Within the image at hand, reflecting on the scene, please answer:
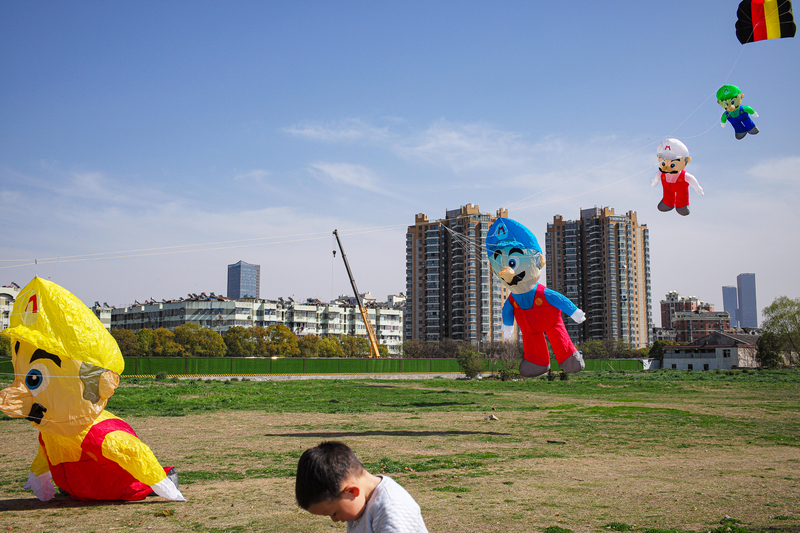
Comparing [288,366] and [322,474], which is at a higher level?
[322,474]

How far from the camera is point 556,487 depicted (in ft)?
34.3

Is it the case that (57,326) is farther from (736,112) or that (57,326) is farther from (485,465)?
A: (736,112)

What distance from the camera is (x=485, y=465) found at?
12.8 metres

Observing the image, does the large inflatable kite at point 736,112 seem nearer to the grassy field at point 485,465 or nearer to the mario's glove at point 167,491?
the grassy field at point 485,465

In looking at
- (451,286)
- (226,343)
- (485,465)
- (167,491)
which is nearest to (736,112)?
(485,465)

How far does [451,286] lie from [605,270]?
Result: 30.5m

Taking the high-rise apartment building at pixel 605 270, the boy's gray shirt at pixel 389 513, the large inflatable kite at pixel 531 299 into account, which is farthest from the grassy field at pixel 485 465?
the high-rise apartment building at pixel 605 270

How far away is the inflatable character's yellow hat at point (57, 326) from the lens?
30.0 ft

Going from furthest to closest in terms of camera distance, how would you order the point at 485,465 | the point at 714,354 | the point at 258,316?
1. the point at 258,316
2. the point at 714,354
3. the point at 485,465

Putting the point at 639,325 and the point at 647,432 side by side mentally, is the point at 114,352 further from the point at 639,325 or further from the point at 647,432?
the point at 639,325

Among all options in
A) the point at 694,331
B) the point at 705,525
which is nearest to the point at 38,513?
the point at 705,525

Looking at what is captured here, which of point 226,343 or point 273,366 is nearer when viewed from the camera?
point 273,366

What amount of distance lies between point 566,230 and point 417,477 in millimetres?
115802

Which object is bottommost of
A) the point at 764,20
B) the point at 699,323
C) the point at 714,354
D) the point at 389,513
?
the point at 714,354
